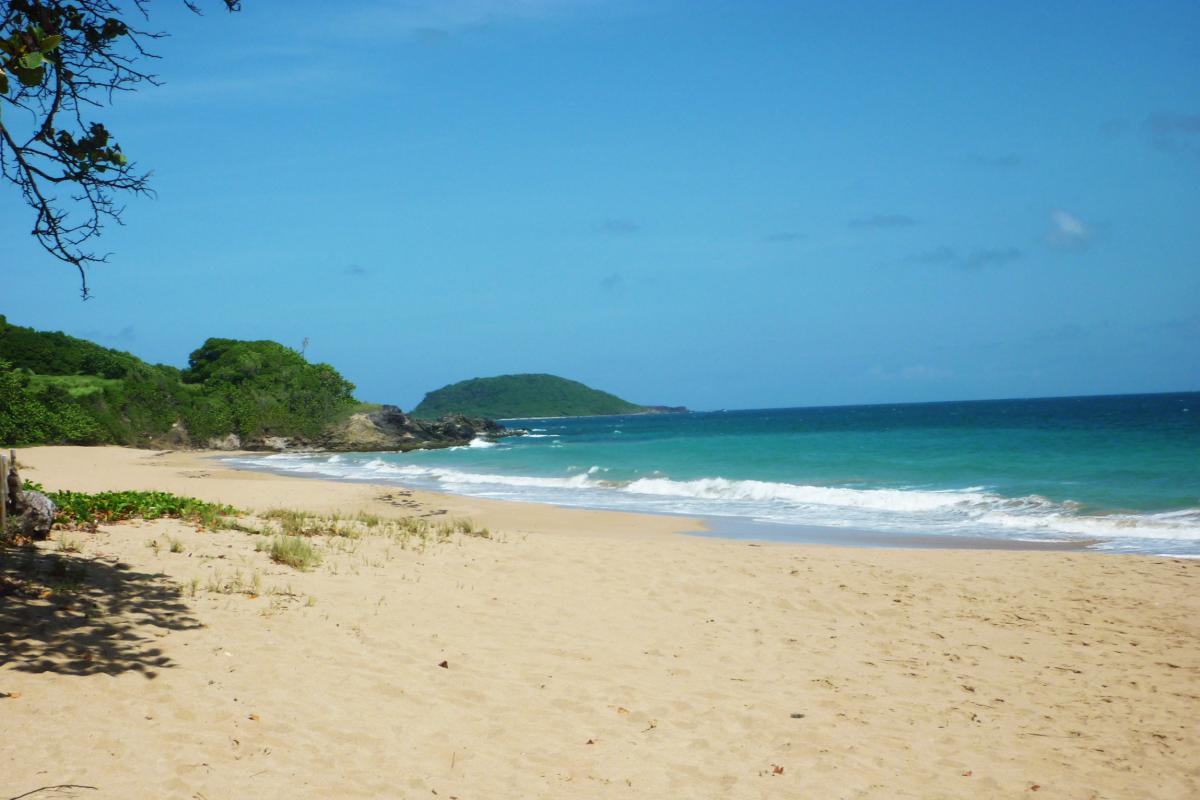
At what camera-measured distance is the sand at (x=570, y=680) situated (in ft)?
17.1

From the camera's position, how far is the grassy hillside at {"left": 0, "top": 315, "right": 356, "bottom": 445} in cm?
4675

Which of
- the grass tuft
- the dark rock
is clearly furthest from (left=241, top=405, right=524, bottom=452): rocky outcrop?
the dark rock

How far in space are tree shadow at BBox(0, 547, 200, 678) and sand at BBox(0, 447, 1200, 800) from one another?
3 centimetres

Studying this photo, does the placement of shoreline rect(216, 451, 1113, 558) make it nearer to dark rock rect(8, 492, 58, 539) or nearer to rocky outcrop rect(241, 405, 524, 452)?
dark rock rect(8, 492, 58, 539)

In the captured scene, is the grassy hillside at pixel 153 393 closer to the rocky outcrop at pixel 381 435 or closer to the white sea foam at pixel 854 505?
the rocky outcrop at pixel 381 435

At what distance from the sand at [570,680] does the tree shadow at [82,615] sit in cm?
3

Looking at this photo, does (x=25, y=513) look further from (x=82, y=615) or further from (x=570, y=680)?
(x=570, y=680)

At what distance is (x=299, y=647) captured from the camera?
7.00 metres

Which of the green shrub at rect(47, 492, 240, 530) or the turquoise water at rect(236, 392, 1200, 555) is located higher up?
the green shrub at rect(47, 492, 240, 530)

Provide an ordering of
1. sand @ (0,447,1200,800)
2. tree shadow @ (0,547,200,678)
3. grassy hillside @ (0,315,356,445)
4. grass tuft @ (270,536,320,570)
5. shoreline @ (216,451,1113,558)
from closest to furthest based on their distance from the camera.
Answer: sand @ (0,447,1200,800) → tree shadow @ (0,547,200,678) → grass tuft @ (270,536,320,570) → shoreline @ (216,451,1113,558) → grassy hillside @ (0,315,356,445)

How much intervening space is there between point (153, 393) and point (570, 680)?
5527 centimetres

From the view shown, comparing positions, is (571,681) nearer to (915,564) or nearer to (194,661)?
(194,661)

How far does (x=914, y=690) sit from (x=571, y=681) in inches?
115

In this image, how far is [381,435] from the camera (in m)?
67.4
